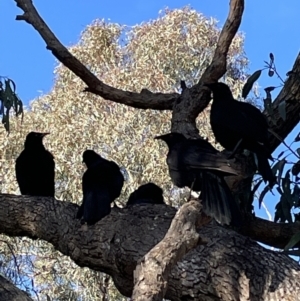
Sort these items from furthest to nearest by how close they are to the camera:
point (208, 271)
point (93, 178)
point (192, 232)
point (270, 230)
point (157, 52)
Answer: point (157, 52), point (93, 178), point (270, 230), point (208, 271), point (192, 232)

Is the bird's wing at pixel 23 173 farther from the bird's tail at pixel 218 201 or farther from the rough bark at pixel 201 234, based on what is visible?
the bird's tail at pixel 218 201

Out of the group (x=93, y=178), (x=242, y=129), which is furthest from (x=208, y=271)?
(x=93, y=178)

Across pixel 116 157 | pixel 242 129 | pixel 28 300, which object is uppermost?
pixel 116 157

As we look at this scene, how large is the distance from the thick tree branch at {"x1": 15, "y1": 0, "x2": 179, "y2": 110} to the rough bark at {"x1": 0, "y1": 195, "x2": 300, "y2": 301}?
1175 millimetres

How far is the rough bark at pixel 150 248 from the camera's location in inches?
138

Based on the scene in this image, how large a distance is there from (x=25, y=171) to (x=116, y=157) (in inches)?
197

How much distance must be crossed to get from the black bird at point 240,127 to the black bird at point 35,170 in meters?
1.64

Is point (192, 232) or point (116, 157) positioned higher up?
point (116, 157)

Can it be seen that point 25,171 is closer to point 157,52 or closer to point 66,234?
point 66,234

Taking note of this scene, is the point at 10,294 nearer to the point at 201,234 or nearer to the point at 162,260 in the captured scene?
the point at 162,260

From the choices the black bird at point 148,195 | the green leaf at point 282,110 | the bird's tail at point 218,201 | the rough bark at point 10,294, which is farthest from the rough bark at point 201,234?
the black bird at point 148,195

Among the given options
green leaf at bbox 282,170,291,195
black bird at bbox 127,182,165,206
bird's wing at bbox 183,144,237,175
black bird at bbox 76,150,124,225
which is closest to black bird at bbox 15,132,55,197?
black bird at bbox 76,150,124,225

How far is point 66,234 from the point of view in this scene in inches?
169

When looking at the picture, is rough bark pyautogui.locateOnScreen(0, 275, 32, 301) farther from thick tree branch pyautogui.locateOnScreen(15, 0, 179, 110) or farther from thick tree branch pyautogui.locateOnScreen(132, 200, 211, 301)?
thick tree branch pyautogui.locateOnScreen(15, 0, 179, 110)
